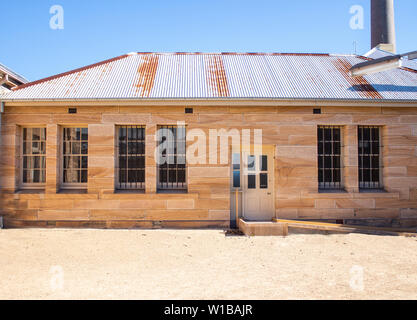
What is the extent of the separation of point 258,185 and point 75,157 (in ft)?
18.0

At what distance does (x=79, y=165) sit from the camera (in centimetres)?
864

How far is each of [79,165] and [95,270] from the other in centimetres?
453

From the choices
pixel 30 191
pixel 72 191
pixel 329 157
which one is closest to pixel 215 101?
pixel 329 157

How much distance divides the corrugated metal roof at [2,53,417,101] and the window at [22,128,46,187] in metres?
1.13

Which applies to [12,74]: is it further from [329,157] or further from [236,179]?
[329,157]

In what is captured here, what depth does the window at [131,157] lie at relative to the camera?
8594 millimetres

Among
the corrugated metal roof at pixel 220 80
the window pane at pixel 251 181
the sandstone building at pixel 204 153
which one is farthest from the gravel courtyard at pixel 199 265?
the corrugated metal roof at pixel 220 80

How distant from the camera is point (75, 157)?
863 cm

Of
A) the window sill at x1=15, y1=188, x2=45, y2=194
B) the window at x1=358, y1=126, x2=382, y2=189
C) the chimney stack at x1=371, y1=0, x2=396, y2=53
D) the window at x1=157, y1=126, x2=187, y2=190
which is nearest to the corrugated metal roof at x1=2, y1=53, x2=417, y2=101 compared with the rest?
the window at x1=157, y1=126, x2=187, y2=190

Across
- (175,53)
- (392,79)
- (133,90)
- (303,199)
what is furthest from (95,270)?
(392,79)

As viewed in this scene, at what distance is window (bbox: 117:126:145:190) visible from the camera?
338 inches

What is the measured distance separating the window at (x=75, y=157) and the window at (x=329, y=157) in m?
7.00

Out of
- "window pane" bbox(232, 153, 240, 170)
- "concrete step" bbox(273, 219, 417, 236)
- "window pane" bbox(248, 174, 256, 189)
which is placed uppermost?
"window pane" bbox(232, 153, 240, 170)

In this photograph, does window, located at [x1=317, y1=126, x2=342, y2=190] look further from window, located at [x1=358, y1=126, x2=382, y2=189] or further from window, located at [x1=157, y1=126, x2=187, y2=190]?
window, located at [x1=157, y1=126, x2=187, y2=190]
